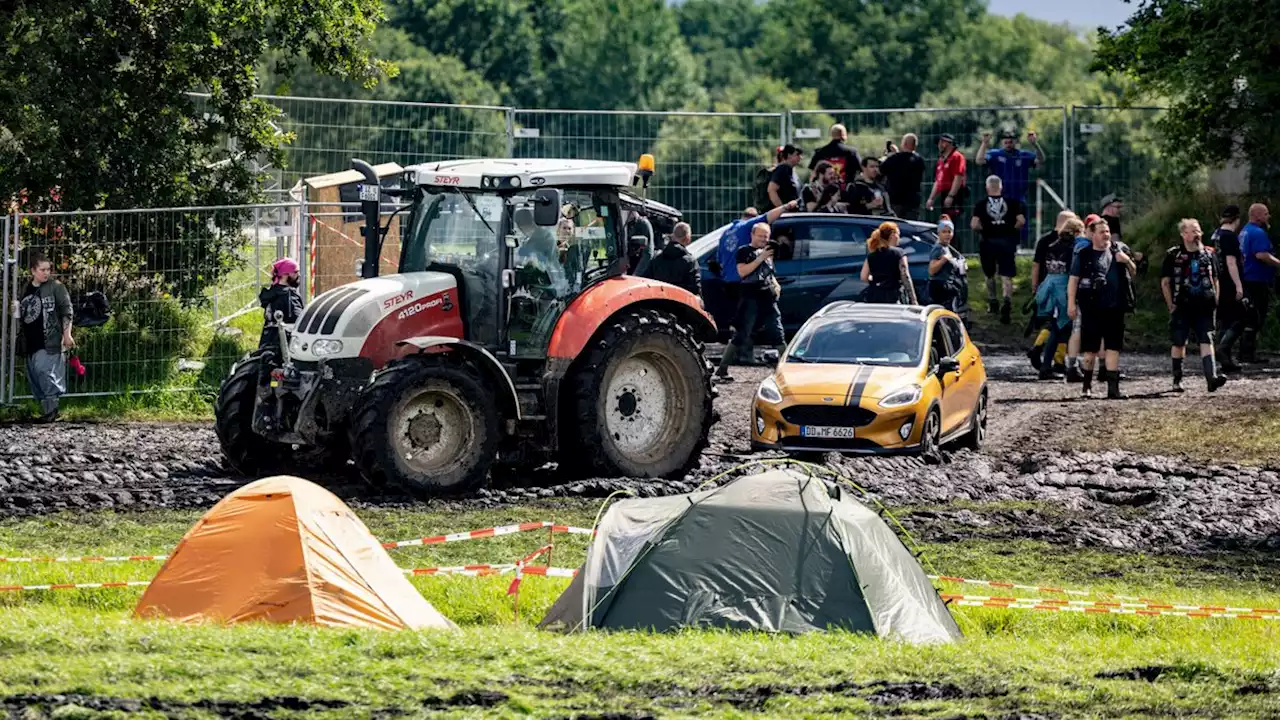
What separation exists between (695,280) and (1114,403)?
15.7 feet

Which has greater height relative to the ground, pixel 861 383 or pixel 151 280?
pixel 151 280

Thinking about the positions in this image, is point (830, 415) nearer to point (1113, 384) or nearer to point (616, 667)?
point (1113, 384)

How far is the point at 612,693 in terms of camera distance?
1015 centimetres

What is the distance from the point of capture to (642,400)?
18062 mm

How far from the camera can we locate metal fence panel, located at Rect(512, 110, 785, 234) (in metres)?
30.0

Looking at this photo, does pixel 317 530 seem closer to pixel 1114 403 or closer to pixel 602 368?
pixel 602 368

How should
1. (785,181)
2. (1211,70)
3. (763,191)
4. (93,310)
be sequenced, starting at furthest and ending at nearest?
(1211,70) < (763,191) < (785,181) < (93,310)

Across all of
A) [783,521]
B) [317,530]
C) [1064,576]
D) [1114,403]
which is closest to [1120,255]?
[1114,403]

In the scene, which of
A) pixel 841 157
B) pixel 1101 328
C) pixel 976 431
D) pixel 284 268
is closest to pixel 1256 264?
pixel 1101 328

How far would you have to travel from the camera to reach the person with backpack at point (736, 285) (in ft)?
79.4

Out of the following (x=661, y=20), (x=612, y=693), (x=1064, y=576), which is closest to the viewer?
(x=612, y=693)

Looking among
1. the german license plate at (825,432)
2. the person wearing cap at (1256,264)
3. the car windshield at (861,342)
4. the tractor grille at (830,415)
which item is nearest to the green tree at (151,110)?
the car windshield at (861,342)

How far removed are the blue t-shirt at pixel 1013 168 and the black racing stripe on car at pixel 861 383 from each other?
34.4ft

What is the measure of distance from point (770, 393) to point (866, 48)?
86.4 meters
